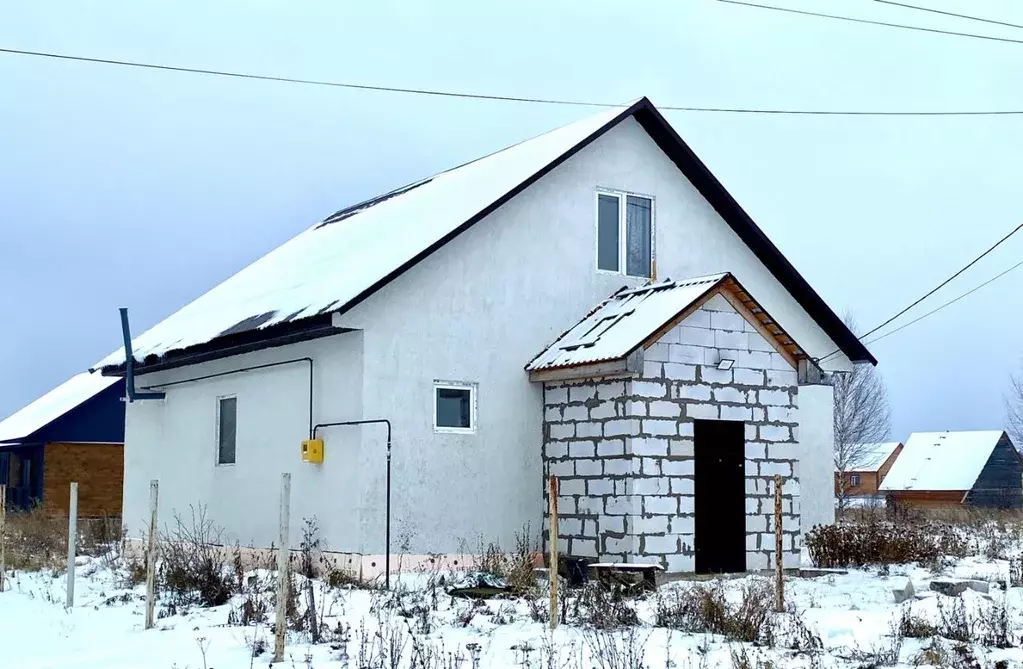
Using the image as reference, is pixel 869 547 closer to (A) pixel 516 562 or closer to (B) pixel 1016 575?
(B) pixel 1016 575

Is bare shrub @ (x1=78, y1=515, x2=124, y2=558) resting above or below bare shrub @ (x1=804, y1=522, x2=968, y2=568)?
below

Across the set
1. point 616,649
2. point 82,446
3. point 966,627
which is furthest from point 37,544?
Answer: point 966,627

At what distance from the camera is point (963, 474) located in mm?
65188

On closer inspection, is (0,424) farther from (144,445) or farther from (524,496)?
(524,496)

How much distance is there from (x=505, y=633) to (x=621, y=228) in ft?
29.4

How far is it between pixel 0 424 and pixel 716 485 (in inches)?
1302

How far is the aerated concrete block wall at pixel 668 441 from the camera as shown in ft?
53.2

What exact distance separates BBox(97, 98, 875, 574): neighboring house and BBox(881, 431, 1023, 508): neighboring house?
160ft

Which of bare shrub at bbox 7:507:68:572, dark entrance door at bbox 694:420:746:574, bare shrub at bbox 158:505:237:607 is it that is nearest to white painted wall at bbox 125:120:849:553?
bare shrub at bbox 158:505:237:607

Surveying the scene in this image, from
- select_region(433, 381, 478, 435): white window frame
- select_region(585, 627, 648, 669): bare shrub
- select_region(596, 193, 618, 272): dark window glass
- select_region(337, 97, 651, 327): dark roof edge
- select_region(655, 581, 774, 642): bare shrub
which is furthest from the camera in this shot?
select_region(596, 193, 618, 272): dark window glass

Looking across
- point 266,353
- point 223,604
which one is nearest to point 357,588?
point 223,604

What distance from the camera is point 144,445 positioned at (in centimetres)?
2333

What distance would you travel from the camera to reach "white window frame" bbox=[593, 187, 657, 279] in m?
19.2

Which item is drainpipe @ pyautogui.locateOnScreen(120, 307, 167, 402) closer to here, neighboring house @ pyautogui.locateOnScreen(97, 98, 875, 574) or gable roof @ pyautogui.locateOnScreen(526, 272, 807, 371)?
neighboring house @ pyautogui.locateOnScreen(97, 98, 875, 574)
